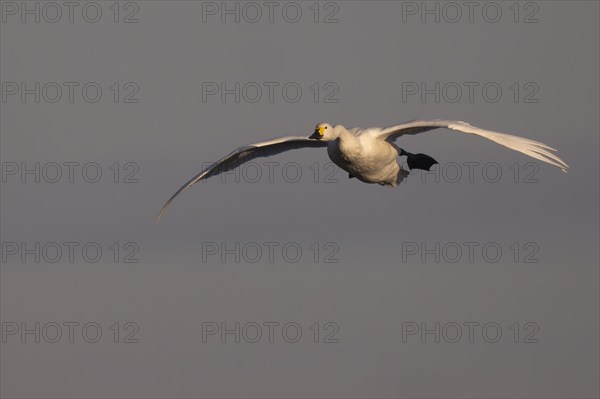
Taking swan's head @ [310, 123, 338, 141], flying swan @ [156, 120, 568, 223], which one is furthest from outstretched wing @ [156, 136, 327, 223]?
swan's head @ [310, 123, 338, 141]

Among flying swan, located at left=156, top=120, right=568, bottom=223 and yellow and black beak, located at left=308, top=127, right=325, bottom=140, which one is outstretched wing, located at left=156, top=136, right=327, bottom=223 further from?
yellow and black beak, located at left=308, top=127, right=325, bottom=140

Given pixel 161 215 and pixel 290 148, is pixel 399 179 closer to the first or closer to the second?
pixel 290 148

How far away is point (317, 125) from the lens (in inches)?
1818

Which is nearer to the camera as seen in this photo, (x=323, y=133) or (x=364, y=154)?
(x=323, y=133)

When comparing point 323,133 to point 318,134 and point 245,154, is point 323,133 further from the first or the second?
point 245,154

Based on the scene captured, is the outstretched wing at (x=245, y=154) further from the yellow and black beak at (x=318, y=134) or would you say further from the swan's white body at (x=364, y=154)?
→ the yellow and black beak at (x=318, y=134)

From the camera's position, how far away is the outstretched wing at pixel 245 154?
1964 inches

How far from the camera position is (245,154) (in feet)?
167

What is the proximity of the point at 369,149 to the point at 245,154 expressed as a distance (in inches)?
203

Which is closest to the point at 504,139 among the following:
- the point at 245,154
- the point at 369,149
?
the point at 369,149

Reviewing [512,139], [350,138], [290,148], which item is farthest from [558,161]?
[290,148]

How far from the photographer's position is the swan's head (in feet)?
151

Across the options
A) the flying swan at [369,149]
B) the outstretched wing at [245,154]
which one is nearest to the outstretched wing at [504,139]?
the flying swan at [369,149]

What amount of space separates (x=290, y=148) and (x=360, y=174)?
3326mm
